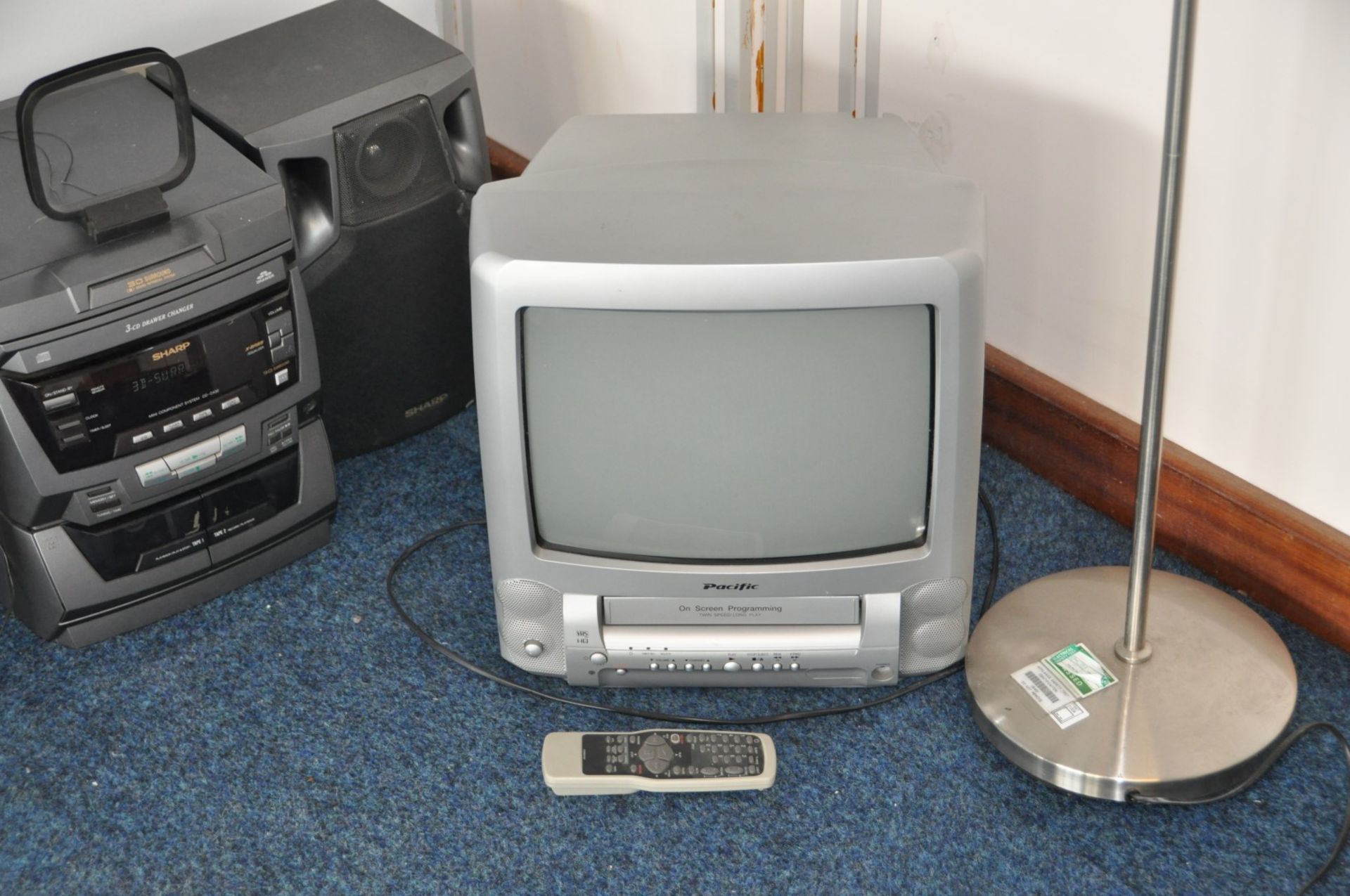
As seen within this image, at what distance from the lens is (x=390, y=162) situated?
1.59 m

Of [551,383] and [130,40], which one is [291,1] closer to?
[130,40]

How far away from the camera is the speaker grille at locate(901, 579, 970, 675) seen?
1346mm

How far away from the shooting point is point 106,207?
53.5 inches

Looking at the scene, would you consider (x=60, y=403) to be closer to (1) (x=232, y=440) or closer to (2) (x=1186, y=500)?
(1) (x=232, y=440)

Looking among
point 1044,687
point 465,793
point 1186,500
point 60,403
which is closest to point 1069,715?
point 1044,687

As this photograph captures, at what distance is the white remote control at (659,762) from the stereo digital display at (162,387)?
1.59 ft

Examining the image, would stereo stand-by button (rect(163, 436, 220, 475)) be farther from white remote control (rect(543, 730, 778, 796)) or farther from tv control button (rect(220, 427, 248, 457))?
white remote control (rect(543, 730, 778, 796))

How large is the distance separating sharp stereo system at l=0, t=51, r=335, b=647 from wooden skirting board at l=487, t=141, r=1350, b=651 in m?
0.79

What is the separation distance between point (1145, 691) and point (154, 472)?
3.26 feet

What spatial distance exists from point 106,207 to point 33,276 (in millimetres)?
94

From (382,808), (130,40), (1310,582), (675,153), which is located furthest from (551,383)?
(130,40)

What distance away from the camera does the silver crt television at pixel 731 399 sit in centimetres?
117

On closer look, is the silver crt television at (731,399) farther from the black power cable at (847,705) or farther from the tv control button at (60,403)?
the tv control button at (60,403)

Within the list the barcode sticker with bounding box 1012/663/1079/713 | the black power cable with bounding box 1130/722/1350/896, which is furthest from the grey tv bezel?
the black power cable with bounding box 1130/722/1350/896
